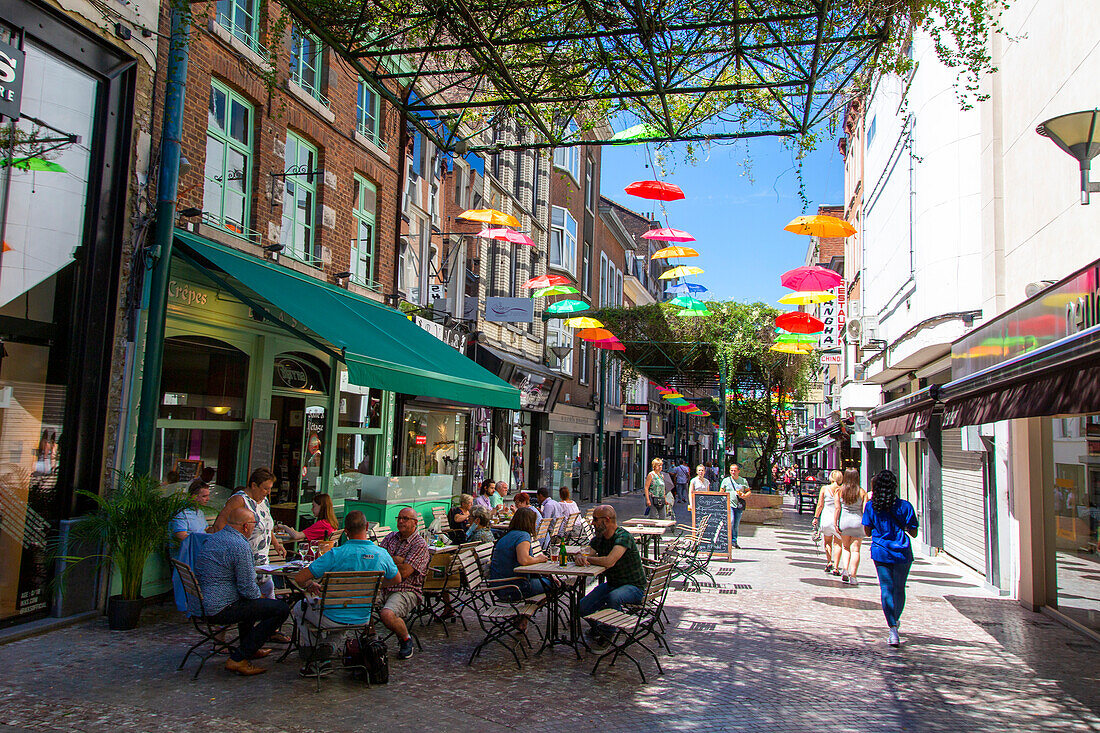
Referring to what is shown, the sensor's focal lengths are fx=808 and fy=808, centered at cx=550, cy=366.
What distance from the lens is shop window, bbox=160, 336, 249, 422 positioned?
918cm

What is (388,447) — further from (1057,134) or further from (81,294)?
(1057,134)

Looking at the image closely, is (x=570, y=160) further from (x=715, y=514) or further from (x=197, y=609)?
(x=197, y=609)

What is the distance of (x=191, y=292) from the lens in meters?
9.20

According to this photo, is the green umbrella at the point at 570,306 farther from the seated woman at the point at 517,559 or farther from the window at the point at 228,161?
the seated woman at the point at 517,559

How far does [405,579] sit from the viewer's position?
700 cm

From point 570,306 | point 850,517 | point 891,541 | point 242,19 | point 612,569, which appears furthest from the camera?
point 570,306

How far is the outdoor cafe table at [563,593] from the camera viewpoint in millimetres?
7181

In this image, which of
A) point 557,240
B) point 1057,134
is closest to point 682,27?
point 1057,134

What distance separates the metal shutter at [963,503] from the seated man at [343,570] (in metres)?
9.52

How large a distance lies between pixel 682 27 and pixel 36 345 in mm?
6268

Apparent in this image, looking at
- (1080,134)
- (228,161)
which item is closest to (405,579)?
(228,161)

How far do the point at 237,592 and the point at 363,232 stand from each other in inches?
344

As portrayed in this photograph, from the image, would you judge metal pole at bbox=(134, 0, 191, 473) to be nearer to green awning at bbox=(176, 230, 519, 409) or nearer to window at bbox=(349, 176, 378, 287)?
green awning at bbox=(176, 230, 519, 409)

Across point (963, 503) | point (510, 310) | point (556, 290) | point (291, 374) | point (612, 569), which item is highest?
point (556, 290)
